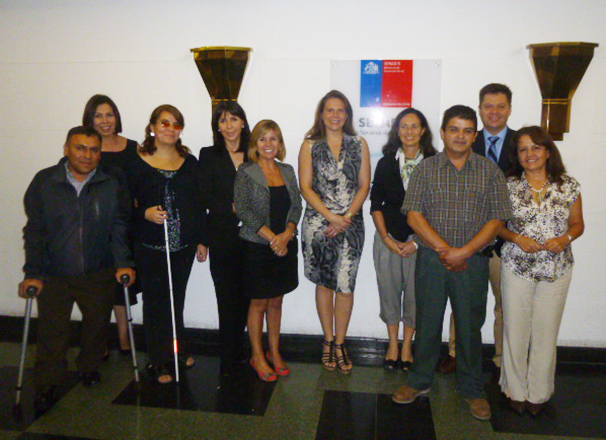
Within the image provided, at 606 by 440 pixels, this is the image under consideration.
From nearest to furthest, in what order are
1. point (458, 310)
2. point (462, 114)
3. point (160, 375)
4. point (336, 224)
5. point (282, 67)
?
point (462, 114) < point (458, 310) < point (336, 224) < point (160, 375) < point (282, 67)

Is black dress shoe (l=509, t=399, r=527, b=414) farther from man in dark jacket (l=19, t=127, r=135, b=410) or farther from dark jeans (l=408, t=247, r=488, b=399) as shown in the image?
man in dark jacket (l=19, t=127, r=135, b=410)

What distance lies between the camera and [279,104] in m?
3.14

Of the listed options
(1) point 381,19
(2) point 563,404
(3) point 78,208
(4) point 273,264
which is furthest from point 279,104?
(2) point 563,404

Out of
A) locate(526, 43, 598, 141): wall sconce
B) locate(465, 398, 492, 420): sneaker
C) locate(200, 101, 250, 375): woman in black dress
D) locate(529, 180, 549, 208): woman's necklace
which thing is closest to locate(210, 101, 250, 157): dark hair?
locate(200, 101, 250, 375): woman in black dress

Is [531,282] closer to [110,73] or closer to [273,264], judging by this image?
[273,264]

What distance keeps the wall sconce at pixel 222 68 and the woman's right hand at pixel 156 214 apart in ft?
3.05

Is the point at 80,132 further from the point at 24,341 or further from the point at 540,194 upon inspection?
the point at 540,194

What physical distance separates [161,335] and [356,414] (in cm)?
128

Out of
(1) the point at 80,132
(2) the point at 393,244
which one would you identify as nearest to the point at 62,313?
(1) the point at 80,132

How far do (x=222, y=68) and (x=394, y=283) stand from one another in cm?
180

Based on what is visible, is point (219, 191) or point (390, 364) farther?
point (390, 364)

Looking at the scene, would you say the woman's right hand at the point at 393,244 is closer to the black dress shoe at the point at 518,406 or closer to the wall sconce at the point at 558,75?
the black dress shoe at the point at 518,406

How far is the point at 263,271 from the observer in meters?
2.67

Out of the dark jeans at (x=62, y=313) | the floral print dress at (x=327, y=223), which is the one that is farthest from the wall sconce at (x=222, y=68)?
the dark jeans at (x=62, y=313)
